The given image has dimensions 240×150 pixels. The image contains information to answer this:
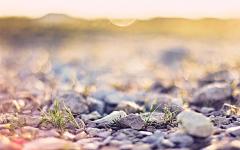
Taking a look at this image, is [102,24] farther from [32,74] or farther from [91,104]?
[91,104]

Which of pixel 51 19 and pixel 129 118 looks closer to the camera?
pixel 129 118

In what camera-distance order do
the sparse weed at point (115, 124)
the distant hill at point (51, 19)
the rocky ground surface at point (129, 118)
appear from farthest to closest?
the distant hill at point (51, 19) < the sparse weed at point (115, 124) < the rocky ground surface at point (129, 118)

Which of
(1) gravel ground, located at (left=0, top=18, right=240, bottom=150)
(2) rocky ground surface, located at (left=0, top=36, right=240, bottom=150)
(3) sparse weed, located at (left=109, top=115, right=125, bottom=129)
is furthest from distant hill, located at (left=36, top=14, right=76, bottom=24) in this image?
(3) sparse weed, located at (left=109, top=115, right=125, bottom=129)

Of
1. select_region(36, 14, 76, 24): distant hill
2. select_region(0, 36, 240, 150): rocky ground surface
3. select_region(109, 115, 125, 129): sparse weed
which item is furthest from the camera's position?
select_region(36, 14, 76, 24): distant hill

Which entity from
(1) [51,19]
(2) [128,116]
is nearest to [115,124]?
(2) [128,116]

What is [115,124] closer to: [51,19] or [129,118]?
[129,118]

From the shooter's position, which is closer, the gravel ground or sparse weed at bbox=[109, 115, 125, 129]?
the gravel ground

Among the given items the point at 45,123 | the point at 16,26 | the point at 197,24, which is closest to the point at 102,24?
the point at 16,26

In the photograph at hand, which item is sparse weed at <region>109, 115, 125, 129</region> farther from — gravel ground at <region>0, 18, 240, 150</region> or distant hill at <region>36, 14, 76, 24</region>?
distant hill at <region>36, 14, 76, 24</region>

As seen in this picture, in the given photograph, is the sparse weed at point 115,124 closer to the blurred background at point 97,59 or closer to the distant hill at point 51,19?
the blurred background at point 97,59

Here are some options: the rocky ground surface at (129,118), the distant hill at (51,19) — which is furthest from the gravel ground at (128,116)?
the distant hill at (51,19)

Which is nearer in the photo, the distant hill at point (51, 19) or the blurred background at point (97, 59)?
the blurred background at point (97, 59)
